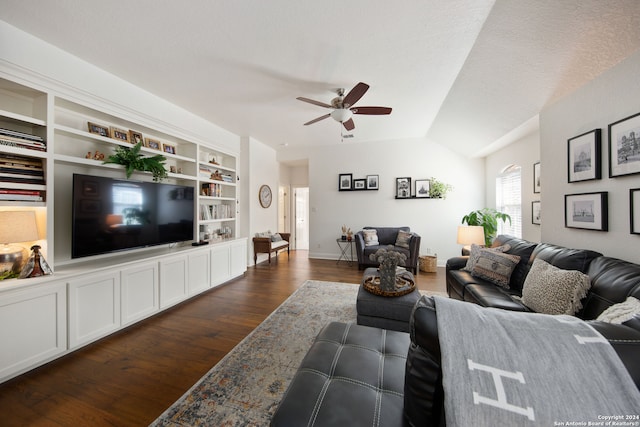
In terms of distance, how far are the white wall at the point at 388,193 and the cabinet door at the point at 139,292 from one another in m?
3.66

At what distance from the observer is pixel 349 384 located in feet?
3.43

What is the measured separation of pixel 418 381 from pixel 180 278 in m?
3.14

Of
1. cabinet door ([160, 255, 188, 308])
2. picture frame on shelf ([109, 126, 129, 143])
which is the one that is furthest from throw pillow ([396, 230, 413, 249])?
picture frame on shelf ([109, 126, 129, 143])

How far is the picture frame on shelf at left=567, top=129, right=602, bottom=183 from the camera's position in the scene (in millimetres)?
1891

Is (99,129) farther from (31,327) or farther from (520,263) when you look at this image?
(520,263)

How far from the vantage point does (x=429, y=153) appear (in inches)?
202

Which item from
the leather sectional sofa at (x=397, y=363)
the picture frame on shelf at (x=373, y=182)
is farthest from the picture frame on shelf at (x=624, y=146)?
the picture frame on shelf at (x=373, y=182)

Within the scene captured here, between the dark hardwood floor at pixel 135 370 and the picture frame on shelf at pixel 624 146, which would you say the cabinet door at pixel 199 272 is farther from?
the picture frame on shelf at pixel 624 146

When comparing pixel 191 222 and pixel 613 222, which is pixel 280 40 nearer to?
pixel 191 222

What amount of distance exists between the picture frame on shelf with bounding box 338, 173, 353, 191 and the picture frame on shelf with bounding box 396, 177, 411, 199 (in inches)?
44.8

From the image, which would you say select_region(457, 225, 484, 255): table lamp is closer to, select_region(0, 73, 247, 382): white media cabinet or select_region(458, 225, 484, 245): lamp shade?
select_region(458, 225, 484, 245): lamp shade

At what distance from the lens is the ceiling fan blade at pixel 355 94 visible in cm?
222

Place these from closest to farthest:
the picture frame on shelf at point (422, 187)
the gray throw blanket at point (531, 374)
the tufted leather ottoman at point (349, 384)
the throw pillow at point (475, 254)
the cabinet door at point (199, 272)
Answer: the gray throw blanket at point (531, 374) → the tufted leather ottoman at point (349, 384) → the throw pillow at point (475, 254) → the cabinet door at point (199, 272) → the picture frame on shelf at point (422, 187)

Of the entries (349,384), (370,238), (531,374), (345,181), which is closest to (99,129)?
(349,384)
